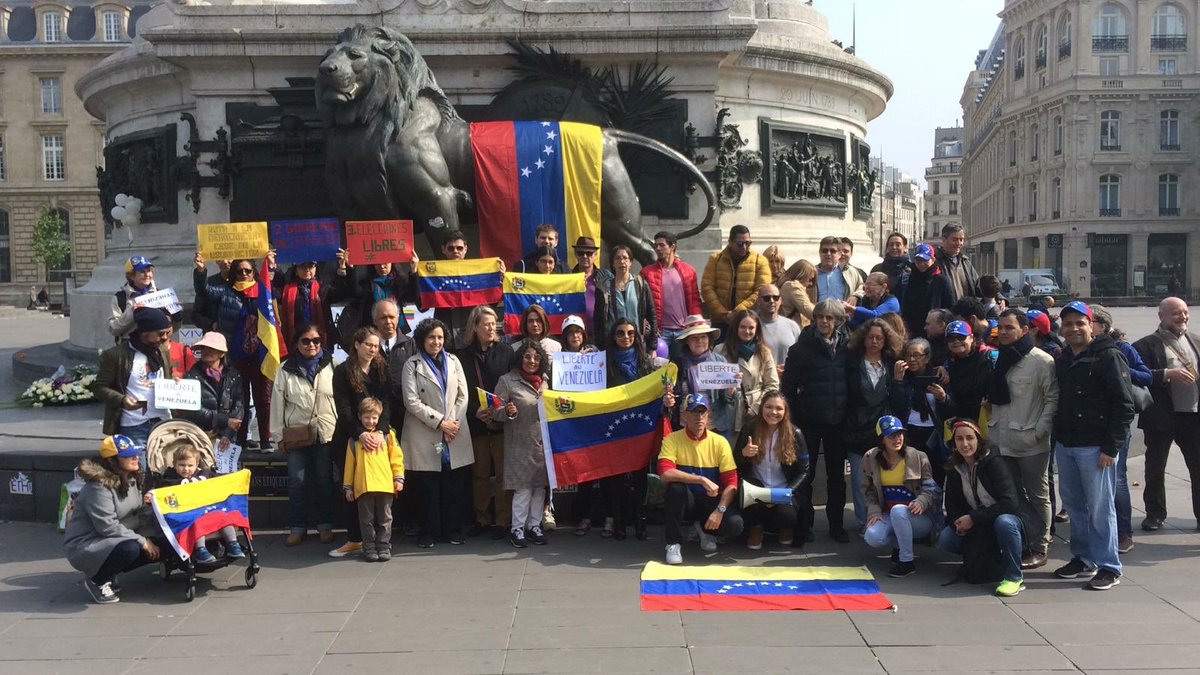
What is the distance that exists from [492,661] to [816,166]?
9814 mm

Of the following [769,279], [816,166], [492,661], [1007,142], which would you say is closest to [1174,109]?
[1007,142]

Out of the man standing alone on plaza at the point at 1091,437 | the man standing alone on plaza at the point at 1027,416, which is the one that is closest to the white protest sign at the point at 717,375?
the man standing alone on plaza at the point at 1027,416

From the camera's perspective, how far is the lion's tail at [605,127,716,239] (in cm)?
1161

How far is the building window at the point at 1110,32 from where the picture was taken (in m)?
69.4

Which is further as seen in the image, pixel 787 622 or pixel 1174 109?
pixel 1174 109

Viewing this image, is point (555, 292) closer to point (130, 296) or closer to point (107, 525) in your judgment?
point (130, 296)

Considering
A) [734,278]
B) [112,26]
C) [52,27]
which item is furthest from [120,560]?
[52,27]

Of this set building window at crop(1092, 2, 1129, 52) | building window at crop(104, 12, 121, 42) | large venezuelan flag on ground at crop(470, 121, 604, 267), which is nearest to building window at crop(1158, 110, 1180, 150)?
building window at crop(1092, 2, 1129, 52)

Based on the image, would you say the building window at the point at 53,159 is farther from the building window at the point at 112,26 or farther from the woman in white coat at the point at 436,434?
the woman in white coat at the point at 436,434

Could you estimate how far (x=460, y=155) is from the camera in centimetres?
1090

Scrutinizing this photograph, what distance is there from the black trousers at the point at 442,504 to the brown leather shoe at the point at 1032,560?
13.4 ft

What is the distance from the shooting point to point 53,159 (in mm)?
68750

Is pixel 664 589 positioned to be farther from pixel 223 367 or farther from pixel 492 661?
pixel 223 367

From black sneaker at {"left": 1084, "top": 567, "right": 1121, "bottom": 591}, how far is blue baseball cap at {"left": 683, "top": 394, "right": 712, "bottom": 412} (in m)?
2.81
